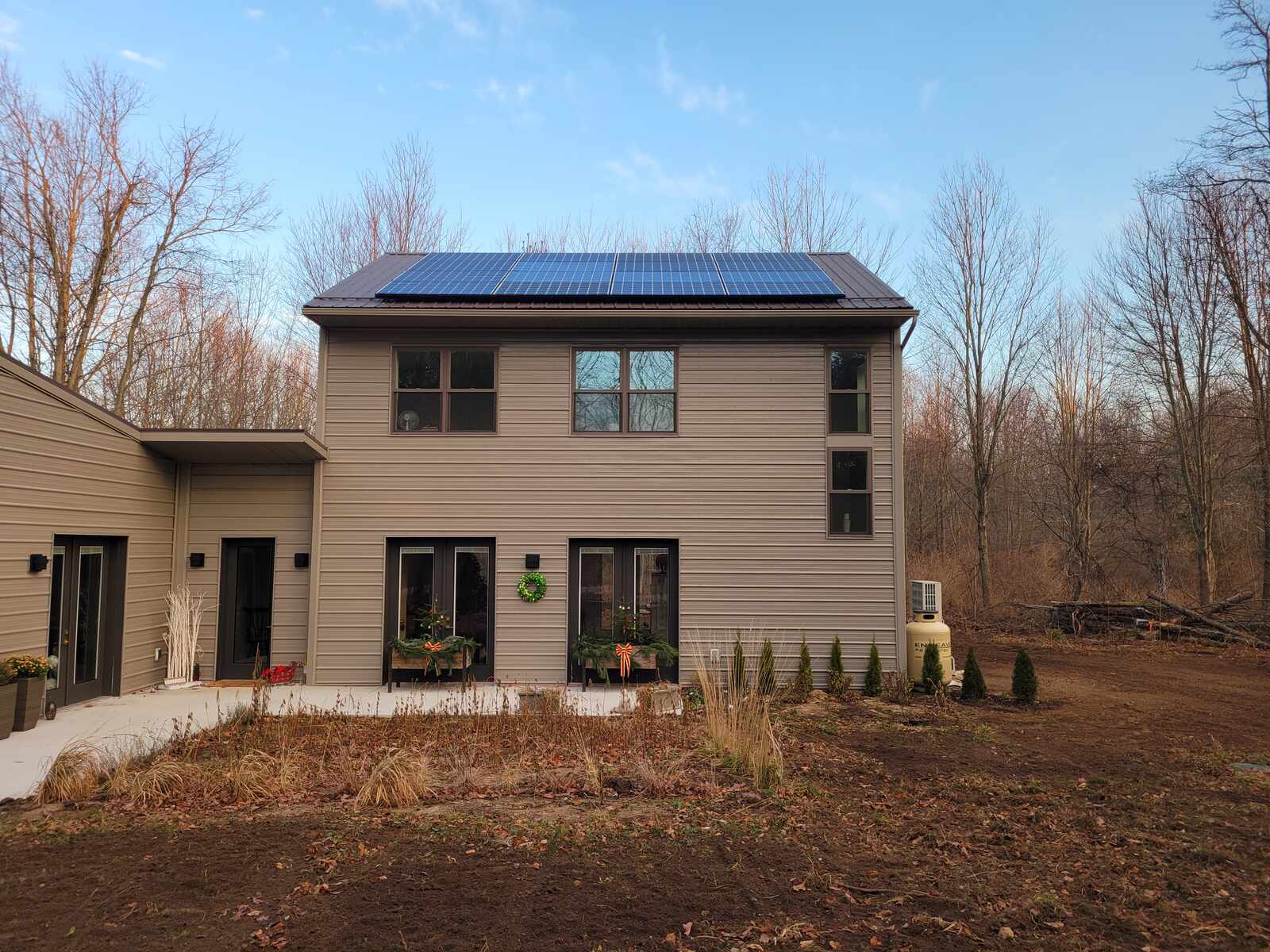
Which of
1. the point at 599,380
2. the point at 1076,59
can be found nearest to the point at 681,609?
the point at 599,380

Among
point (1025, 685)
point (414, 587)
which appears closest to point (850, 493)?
point (1025, 685)

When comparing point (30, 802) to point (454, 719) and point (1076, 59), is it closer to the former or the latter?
point (454, 719)

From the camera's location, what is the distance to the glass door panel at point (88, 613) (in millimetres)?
8633

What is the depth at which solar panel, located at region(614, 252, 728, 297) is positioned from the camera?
400 inches

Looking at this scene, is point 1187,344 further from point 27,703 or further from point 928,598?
point 27,703

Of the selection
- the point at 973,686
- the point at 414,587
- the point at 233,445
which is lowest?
the point at 973,686

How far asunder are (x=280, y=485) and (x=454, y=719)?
182 inches

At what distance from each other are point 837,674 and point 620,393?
4578mm

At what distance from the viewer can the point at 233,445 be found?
942 centimetres

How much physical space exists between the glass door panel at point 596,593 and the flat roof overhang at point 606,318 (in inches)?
119

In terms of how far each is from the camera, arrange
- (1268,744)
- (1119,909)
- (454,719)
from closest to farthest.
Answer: (1119,909) → (1268,744) → (454,719)

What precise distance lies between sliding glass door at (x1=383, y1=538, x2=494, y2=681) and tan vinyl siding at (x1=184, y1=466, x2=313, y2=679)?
1250 millimetres

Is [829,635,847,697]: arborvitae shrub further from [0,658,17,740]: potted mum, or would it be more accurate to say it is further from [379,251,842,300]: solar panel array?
[0,658,17,740]: potted mum

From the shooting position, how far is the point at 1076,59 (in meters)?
→ 11.7
